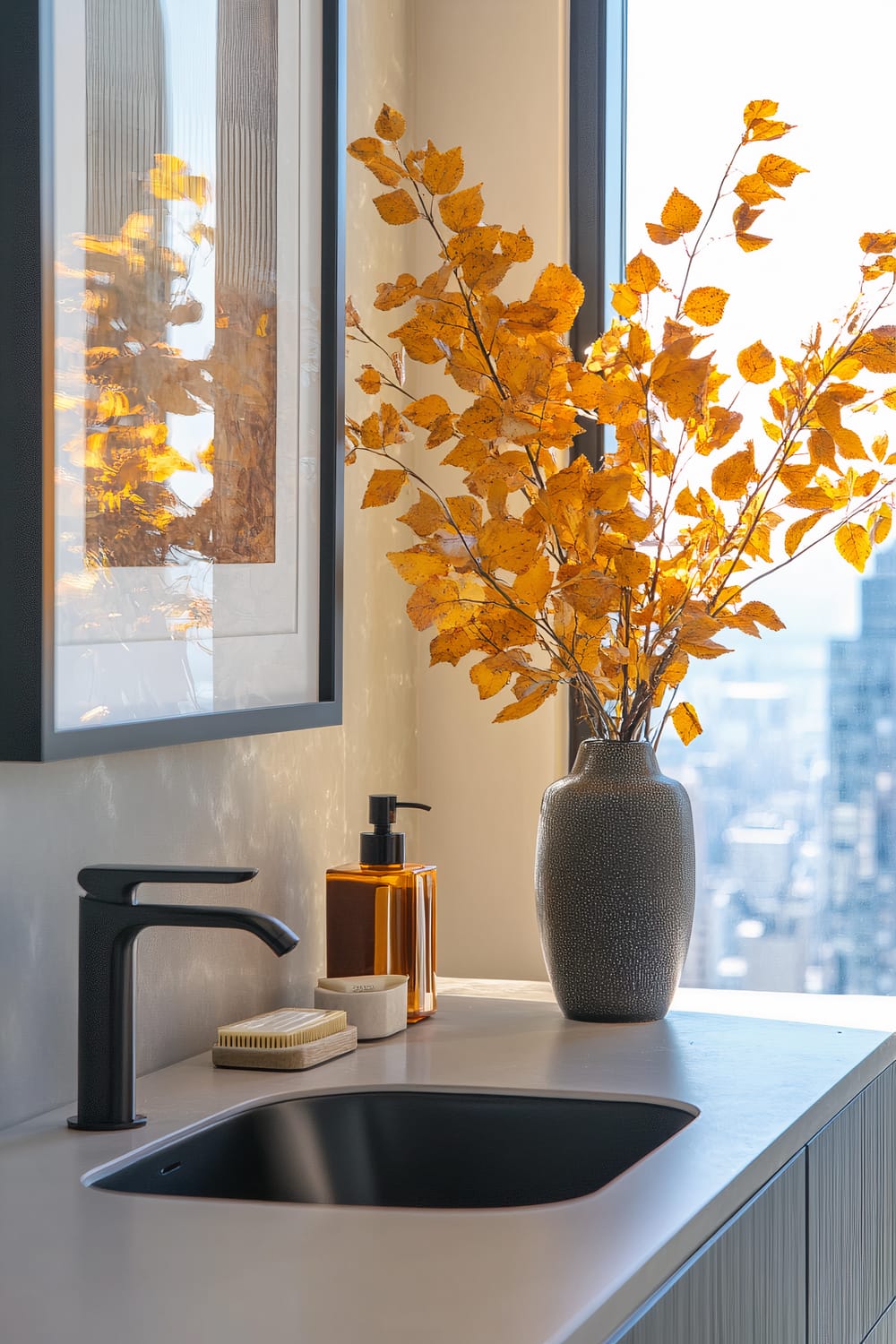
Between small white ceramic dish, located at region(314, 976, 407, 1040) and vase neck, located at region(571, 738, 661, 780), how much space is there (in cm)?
26

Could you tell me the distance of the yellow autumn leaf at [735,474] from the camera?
1.37 m

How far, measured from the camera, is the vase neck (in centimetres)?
143

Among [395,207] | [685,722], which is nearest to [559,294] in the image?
[395,207]

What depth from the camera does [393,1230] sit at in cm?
87

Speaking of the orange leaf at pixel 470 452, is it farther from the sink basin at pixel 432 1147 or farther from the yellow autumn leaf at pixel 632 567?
the sink basin at pixel 432 1147

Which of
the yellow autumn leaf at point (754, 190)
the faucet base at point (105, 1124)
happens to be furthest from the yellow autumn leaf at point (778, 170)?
the faucet base at point (105, 1124)

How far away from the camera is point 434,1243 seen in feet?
2.76

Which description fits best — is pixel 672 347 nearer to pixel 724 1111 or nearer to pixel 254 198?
pixel 254 198

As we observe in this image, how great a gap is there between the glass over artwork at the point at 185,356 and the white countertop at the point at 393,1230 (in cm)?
32

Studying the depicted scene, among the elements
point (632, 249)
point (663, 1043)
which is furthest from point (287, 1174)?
point (632, 249)

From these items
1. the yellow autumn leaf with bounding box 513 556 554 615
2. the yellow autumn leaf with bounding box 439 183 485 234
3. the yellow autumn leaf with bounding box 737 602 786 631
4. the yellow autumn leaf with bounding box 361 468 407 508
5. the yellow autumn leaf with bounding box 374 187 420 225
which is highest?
the yellow autumn leaf with bounding box 374 187 420 225

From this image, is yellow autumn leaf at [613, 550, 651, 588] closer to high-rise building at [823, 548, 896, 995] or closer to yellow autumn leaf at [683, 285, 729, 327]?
yellow autumn leaf at [683, 285, 729, 327]

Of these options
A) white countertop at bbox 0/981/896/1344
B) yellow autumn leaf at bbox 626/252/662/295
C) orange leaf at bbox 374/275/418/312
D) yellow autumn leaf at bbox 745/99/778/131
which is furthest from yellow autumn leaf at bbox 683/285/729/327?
white countertop at bbox 0/981/896/1344

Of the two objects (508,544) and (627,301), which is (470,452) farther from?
(627,301)
